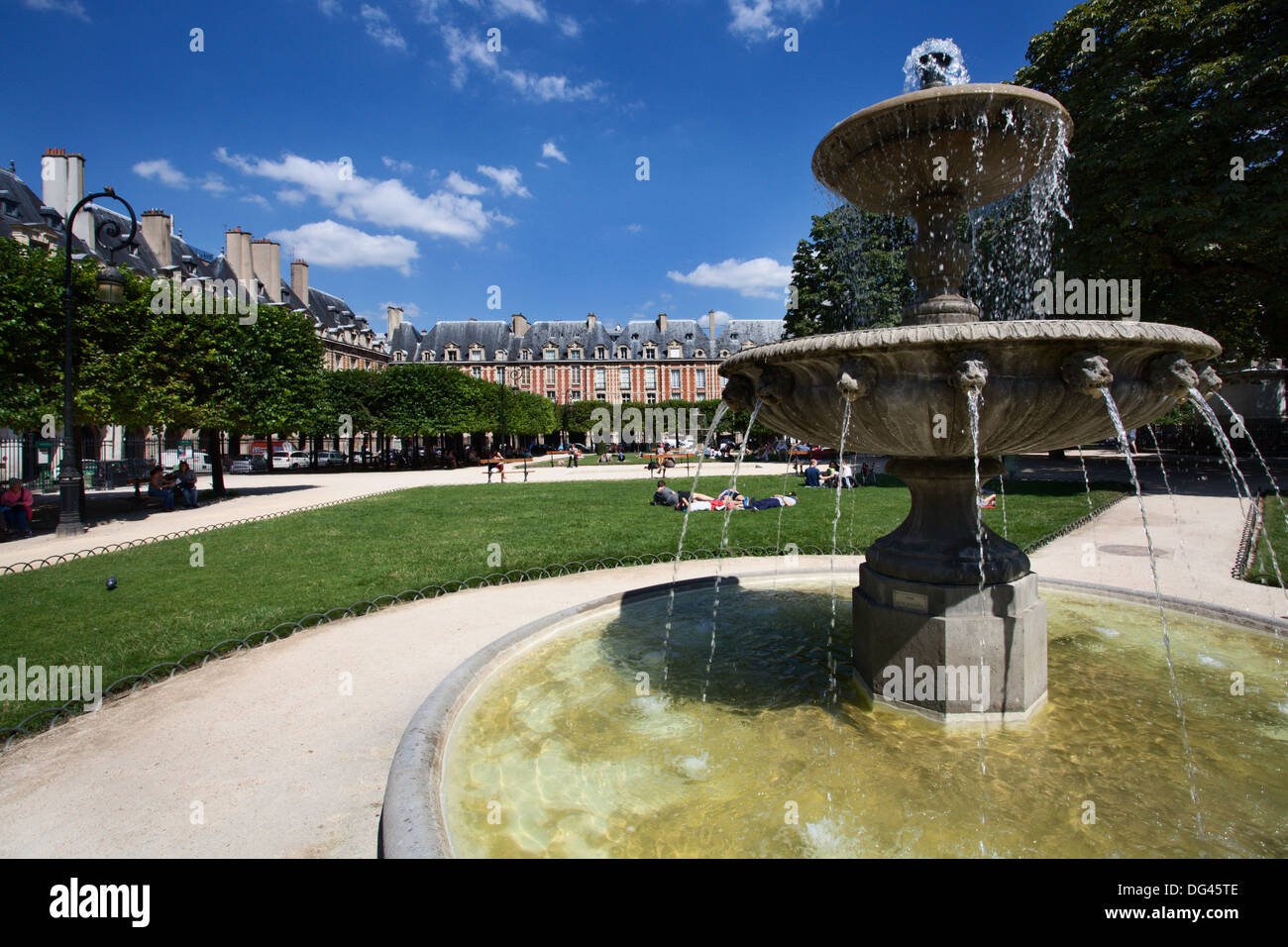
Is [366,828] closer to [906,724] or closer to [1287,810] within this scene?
[906,724]

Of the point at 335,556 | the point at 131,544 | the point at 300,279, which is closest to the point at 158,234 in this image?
the point at 300,279

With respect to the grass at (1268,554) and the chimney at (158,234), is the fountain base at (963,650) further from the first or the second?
the chimney at (158,234)

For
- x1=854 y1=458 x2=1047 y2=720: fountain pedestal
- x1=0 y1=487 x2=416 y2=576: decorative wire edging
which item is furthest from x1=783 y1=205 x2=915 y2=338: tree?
x1=854 y1=458 x2=1047 y2=720: fountain pedestal

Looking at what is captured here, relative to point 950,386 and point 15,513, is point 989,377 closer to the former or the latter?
point 950,386

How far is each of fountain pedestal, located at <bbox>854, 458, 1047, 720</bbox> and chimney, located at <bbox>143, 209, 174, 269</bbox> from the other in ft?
178

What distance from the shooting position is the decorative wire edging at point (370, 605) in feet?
15.0

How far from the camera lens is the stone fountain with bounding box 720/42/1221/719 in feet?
11.1

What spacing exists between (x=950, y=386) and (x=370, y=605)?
259 inches

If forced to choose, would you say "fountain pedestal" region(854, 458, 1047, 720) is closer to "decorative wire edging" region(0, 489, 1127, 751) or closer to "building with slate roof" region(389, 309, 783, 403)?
"decorative wire edging" region(0, 489, 1127, 751)

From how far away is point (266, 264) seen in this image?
54.6 metres

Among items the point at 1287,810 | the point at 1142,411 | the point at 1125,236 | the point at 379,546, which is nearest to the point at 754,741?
the point at 1287,810

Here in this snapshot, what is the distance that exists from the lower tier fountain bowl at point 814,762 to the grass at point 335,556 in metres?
3.67

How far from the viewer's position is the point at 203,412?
20.5 meters
